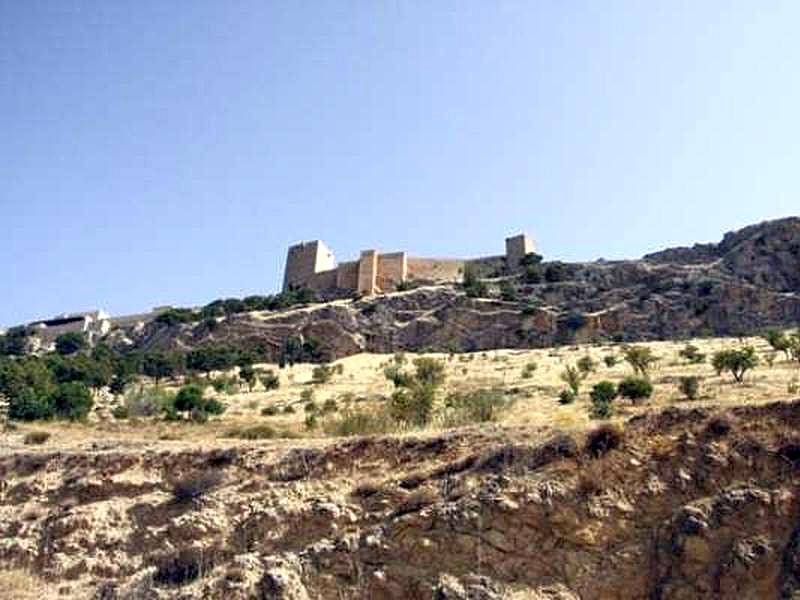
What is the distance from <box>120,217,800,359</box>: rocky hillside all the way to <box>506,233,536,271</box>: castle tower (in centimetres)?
794

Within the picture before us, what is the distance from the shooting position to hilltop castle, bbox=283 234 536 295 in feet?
215

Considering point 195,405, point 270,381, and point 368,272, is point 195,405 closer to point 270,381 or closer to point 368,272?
point 270,381

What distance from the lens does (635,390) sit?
77.4ft

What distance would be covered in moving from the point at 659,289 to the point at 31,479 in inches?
1665

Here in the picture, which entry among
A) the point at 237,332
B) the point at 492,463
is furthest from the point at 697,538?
the point at 237,332

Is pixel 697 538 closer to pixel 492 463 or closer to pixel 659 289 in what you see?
pixel 492 463

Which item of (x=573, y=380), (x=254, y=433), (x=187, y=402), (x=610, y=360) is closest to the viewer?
(x=254, y=433)

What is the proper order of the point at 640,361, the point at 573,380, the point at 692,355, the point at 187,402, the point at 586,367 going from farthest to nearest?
the point at 692,355 → the point at 586,367 → the point at 187,402 → the point at 640,361 → the point at 573,380

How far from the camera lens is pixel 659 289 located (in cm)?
5175

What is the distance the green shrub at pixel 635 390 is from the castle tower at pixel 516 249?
42.2 metres

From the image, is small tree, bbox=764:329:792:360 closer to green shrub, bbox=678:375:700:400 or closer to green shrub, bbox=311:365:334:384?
green shrub, bbox=678:375:700:400

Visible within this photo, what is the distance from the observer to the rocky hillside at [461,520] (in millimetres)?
10602

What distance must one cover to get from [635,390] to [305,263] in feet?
163

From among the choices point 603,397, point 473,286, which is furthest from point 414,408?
point 473,286
